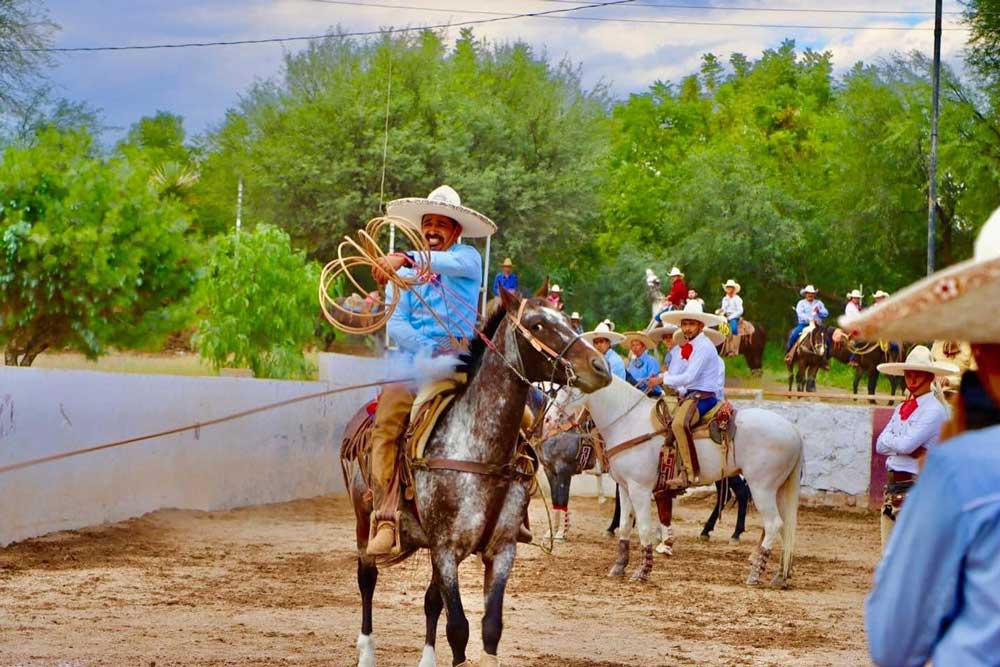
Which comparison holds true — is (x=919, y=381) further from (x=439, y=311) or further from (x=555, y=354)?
(x=439, y=311)

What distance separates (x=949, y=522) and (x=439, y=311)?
19.0ft

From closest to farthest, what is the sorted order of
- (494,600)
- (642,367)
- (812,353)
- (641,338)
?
(494,600) → (641,338) → (642,367) → (812,353)

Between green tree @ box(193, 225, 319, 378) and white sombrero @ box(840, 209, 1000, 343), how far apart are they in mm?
24173

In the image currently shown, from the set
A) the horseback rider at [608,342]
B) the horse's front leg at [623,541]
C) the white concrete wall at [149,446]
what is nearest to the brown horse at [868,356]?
the horseback rider at [608,342]

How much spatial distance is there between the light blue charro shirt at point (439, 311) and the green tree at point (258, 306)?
18453 millimetres

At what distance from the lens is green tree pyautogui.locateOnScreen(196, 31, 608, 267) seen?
136ft

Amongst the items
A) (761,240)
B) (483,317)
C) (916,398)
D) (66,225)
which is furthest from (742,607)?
(761,240)

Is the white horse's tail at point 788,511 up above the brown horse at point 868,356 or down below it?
below

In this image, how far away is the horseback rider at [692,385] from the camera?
14117 millimetres

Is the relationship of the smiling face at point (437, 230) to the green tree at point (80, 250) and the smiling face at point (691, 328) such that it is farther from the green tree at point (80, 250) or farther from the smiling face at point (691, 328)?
the green tree at point (80, 250)

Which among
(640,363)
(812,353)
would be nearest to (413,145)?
(812,353)

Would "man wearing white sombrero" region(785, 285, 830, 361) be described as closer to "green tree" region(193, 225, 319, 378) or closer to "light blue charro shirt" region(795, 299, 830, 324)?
"light blue charro shirt" region(795, 299, 830, 324)

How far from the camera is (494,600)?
7.13 m

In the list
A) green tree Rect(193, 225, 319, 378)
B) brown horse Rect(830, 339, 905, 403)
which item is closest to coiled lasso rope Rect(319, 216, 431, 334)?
green tree Rect(193, 225, 319, 378)
